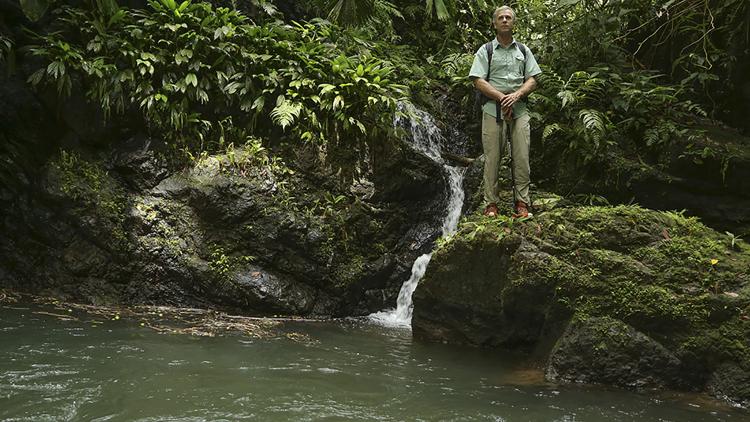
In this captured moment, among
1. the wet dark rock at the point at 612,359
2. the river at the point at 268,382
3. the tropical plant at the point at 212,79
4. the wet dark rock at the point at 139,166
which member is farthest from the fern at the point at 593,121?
the wet dark rock at the point at 139,166

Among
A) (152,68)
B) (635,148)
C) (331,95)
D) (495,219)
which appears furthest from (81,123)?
(635,148)

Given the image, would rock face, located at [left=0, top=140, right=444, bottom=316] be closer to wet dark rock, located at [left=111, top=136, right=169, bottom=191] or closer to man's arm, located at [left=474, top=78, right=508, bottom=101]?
wet dark rock, located at [left=111, top=136, right=169, bottom=191]

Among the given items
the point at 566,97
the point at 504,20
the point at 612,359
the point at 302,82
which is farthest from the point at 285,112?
the point at 612,359

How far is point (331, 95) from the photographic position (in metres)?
8.66

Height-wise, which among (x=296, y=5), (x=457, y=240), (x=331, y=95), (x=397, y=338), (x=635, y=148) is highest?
(x=296, y=5)

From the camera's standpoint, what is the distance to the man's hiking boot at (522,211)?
6.37m

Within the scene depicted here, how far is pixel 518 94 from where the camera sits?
6500 mm

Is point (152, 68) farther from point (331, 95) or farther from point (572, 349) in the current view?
point (572, 349)

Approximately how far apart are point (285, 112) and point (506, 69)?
317cm

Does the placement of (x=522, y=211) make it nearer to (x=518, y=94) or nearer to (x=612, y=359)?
(x=518, y=94)

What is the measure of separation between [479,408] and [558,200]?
3903mm

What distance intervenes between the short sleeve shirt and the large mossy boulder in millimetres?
1349

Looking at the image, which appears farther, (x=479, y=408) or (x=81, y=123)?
(x=81, y=123)

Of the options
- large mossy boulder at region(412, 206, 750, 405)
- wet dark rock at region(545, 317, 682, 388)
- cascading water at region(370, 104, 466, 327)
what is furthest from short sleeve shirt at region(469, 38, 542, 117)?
wet dark rock at region(545, 317, 682, 388)
